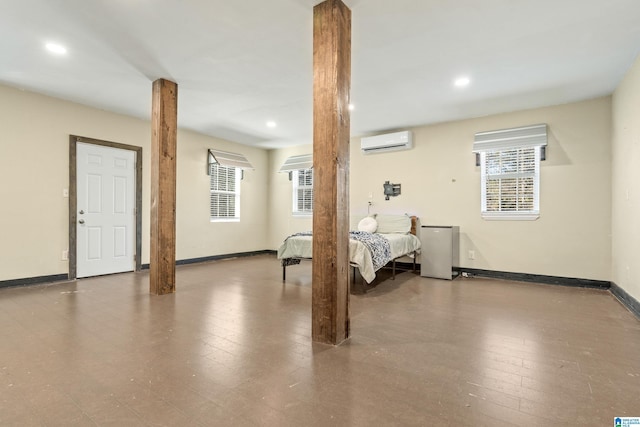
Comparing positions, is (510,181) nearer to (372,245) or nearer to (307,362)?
(372,245)

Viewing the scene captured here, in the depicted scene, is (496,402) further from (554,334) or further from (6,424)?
(6,424)

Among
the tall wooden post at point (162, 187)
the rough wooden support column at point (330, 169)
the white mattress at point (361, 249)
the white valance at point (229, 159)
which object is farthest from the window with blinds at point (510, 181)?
the white valance at point (229, 159)

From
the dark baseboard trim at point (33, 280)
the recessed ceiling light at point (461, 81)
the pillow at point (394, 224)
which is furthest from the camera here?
the pillow at point (394, 224)

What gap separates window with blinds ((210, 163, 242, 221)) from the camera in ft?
23.0

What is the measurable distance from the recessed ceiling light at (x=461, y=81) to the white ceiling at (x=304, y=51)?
0.08 metres

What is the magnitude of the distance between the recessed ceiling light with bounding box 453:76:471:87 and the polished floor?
108 inches

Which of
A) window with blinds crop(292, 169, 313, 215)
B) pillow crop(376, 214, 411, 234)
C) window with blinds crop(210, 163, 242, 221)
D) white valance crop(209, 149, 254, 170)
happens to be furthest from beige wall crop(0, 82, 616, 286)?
window with blinds crop(292, 169, 313, 215)

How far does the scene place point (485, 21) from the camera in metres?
2.75

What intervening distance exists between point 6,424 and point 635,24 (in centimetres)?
520

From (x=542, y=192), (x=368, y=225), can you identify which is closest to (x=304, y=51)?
(x=368, y=225)

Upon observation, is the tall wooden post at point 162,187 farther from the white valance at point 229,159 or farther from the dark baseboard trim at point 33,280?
the white valance at point 229,159

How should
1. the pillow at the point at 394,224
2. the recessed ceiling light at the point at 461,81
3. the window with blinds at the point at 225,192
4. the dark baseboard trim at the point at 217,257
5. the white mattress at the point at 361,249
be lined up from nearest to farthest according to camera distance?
the recessed ceiling light at the point at 461,81 < the white mattress at the point at 361,249 < the pillow at the point at 394,224 < the dark baseboard trim at the point at 217,257 < the window with blinds at the point at 225,192

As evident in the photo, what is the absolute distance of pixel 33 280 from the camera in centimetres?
441

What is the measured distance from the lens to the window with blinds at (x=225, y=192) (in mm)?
6996
